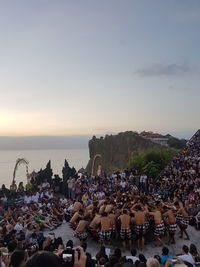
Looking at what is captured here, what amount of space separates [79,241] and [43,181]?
11.0 m

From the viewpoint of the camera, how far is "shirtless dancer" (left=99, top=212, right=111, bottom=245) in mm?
10766

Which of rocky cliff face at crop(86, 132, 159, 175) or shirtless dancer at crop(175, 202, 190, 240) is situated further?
rocky cliff face at crop(86, 132, 159, 175)

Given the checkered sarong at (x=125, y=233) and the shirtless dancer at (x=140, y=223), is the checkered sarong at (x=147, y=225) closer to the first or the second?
the shirtless dancer at (x=140, y=223)

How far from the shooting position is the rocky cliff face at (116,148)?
64.2 m

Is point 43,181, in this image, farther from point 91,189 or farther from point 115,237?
point 115,237

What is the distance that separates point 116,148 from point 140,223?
194 feet

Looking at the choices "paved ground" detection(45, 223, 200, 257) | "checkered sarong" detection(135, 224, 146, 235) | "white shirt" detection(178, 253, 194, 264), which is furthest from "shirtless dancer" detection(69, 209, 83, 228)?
"white shirt" detection(178, 253, 194, 264)

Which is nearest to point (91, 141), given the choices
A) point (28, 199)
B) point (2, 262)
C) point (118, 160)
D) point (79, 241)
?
point (118, 160)

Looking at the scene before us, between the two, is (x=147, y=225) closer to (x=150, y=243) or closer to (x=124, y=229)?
(x=150, y=243)

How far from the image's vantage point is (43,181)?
22344mm

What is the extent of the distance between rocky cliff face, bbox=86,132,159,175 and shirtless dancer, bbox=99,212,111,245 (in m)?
50.0

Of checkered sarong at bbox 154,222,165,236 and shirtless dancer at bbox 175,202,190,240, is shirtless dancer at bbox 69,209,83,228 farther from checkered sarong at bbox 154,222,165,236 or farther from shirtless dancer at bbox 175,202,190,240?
shirtless dancer at bbox 175,202,190,240

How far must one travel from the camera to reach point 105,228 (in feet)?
35.6

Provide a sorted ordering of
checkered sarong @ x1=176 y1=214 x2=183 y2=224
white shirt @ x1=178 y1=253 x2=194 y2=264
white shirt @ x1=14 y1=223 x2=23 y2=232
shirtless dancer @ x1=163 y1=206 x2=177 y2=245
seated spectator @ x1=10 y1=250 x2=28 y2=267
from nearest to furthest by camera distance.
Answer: seated spectator @ x1=10 y1=250 x2=28 y2=267, white shirt @ x1=178 y1=253 x2=194 y2=264, shirtless dancer @ x1=163 y1=206 x2=177 y2=245, white shirt @ x1=14 y1=223 x2=23 y2=232, checkered sarong @ x1=176 y1=214 x2=183 y2=224
